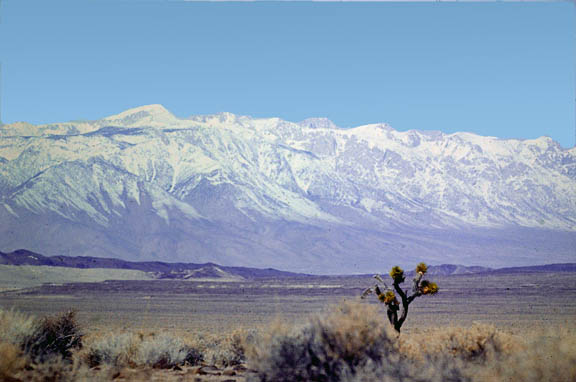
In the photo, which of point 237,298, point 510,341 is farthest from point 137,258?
point 510,341

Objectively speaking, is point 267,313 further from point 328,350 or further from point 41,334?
point 328,350

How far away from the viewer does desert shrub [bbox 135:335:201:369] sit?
17.4 metres

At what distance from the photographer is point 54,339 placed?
1739 centimetres

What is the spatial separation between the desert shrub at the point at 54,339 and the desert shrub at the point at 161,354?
172 centimetres

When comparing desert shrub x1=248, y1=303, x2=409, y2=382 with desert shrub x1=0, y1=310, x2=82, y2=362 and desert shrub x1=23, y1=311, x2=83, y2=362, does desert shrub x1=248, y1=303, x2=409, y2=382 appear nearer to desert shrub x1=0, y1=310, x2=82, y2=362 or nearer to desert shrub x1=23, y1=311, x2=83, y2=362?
desert shrub x1=0, y1=310, x2=82, y2=362

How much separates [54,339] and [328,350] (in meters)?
7.20

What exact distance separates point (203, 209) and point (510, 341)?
183 metres

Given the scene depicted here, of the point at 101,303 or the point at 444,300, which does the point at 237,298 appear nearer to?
the point at 101,303

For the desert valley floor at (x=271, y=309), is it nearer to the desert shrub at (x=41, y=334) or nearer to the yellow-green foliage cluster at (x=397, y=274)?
the yellow-green foliage cluster at (x=397, y=274)

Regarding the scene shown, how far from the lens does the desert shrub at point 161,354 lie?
1736 cm

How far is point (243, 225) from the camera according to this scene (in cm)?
19100

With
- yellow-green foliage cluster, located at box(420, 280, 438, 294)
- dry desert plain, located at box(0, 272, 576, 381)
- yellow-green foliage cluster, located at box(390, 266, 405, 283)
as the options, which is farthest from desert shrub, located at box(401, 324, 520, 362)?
yellow-green foliage cluster, located at box(390, 266, 405, 283)

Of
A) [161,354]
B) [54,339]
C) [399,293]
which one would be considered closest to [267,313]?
[399,293]

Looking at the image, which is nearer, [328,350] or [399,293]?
[328,350]
